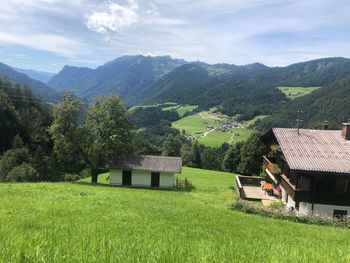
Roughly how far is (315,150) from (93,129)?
2796 centimetres

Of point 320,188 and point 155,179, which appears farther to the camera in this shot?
point 155,179

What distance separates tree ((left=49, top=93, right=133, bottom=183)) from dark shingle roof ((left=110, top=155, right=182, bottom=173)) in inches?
56.9

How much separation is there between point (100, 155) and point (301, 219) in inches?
1157

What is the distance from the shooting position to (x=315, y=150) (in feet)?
115

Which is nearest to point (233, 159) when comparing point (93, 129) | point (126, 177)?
point (126, 177)

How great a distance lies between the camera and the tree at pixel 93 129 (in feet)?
155

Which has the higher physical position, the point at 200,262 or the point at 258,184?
the point at 200,262

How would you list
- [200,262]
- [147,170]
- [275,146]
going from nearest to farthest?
[200,262], [275,146], [147,170]

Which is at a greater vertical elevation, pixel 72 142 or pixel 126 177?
pixel 72 142

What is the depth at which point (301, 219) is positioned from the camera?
2672cm

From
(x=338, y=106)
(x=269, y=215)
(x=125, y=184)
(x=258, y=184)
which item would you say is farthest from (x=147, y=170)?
(x=338, y=106)

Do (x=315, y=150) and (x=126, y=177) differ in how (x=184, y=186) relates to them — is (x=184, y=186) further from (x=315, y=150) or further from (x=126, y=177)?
(x=315, y=150)

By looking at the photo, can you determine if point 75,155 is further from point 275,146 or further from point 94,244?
point 94,244

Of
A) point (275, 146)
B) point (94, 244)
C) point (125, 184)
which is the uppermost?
point (94, 244)
